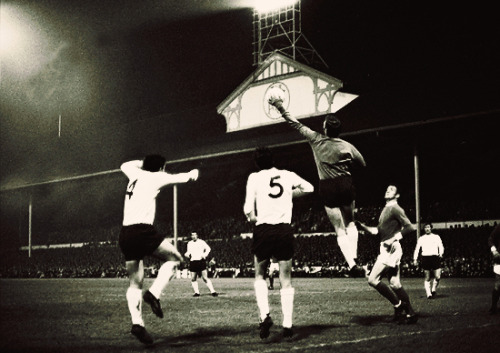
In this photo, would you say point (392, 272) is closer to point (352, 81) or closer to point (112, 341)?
point (112, 341)

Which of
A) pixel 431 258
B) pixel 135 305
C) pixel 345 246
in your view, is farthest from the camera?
pixel 431 258

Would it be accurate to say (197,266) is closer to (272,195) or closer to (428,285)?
(428,285)

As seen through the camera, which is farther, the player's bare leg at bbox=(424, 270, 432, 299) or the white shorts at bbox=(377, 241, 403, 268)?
the player's bare leg at bbox=(424, 270, 432, 299)

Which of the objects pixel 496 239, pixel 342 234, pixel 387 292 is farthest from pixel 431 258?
pixel 342 234

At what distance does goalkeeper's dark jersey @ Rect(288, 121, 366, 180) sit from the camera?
9078 millimetres

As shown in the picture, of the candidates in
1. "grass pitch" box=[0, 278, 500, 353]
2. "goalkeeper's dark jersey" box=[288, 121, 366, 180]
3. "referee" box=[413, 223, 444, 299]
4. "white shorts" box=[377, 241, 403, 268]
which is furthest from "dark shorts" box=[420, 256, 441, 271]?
"goalkeeper's dark jersey" box=[288, 121, 366, 180]

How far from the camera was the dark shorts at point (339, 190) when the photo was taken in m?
9.09

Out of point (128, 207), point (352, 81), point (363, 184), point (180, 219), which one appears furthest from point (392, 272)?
point (180, 219)

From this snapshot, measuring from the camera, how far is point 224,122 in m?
40.0

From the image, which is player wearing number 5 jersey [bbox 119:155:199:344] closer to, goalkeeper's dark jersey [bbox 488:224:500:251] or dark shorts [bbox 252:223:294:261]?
dark shorts [bbox 252:223:294:261]

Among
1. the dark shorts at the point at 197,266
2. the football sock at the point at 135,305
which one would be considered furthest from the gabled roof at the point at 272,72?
the football sock at the point at 135,305

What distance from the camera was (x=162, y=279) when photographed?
8312mm

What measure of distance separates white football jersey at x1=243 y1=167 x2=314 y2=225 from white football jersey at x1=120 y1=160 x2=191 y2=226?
0.89m

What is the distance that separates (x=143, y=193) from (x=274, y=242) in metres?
1.83
